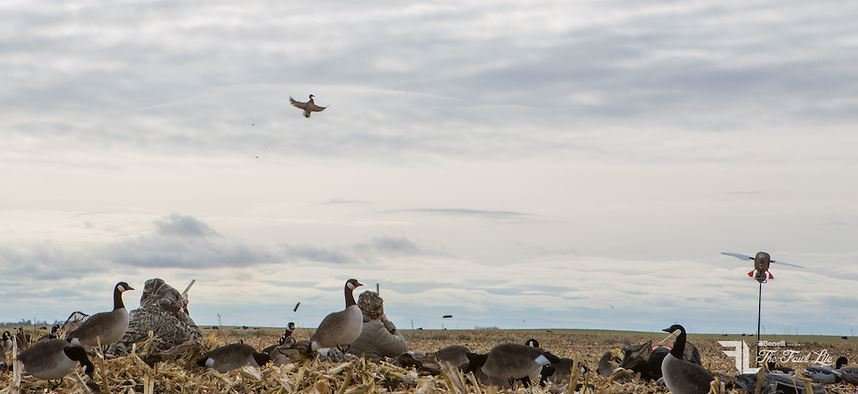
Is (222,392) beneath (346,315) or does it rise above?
beneath

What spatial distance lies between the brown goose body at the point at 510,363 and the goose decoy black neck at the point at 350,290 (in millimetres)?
5037

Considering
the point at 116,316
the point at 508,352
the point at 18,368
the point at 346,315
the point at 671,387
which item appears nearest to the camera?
the point at 18,368

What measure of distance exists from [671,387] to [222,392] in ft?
17.6

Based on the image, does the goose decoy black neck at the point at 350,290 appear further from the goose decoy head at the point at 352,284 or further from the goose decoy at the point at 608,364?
the goose decoy at the point at 608,364

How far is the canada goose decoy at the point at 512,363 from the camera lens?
14688 mm

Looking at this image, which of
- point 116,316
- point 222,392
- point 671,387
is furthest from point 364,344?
point 222,392

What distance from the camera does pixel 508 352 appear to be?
14.8m

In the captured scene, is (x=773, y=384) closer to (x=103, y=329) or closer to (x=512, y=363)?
(x=512, y=363)

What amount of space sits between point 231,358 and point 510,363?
148 inches

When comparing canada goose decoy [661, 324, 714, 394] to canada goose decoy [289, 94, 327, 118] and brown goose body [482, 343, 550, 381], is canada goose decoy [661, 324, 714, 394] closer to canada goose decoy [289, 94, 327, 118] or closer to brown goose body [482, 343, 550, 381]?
brown goose body [482, 343, 550, 381]

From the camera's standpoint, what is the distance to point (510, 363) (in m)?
14.8

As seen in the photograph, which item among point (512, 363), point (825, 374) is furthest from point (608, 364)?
point (825, 374)

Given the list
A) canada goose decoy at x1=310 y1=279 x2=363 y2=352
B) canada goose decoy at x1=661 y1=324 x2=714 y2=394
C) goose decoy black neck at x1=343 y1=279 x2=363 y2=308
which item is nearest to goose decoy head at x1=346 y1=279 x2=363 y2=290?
goose decoy black neck at x1=343 y1=279 x2=363 y2=308

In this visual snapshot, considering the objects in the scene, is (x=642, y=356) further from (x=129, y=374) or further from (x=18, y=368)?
(x=18, y=368)
